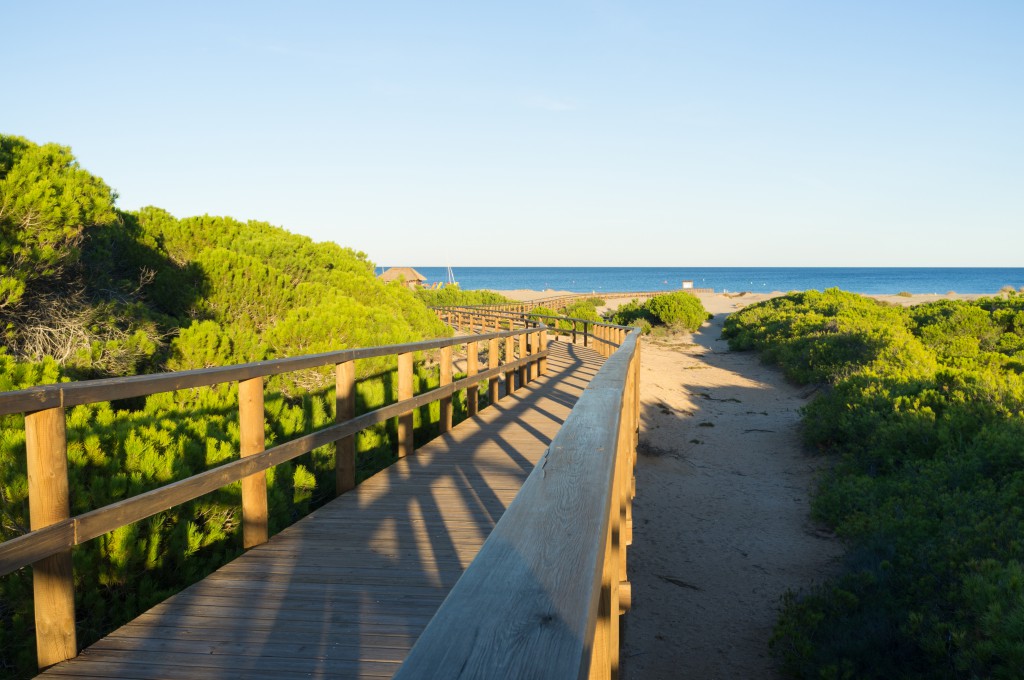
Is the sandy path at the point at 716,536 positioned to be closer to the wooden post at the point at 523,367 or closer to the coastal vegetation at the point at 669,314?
the wooden post at the point at 523,367

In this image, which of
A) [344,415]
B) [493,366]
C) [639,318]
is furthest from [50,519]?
[639,318]

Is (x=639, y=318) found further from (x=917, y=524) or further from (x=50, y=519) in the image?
(x=50, y=519)

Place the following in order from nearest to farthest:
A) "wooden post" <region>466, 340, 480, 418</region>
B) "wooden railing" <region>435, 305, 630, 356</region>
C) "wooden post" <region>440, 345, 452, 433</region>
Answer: "wooden post" <region>440, 345, 452, 433</region> < "wooden post" <region>466, 340, 480, 418</region> < "wooden railing" <region>435, 305, 630, 356</region>

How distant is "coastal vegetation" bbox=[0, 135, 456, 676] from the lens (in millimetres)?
3768

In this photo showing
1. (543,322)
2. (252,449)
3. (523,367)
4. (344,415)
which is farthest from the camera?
(543,322)

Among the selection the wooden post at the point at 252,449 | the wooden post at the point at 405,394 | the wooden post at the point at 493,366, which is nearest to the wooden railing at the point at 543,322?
Answer: the wooden post at the point at 493,366

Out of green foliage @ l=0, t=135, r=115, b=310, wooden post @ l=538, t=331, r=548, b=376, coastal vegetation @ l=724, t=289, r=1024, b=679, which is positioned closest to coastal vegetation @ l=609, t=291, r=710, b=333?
wooden post @ l=538, t=331, r=548, b=376

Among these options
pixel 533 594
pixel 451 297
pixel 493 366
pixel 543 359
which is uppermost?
pixel 451 297

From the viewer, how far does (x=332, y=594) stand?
3350 millimetres

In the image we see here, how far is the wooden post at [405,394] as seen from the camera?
6.18 m

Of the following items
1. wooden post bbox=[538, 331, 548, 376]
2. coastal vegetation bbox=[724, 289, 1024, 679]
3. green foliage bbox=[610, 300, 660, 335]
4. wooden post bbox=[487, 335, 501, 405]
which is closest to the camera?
coastal vegetation bbox=[724, 289, 1024, 679]

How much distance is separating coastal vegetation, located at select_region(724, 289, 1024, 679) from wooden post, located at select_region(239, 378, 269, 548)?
3807 mm

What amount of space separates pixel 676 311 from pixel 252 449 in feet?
88.9

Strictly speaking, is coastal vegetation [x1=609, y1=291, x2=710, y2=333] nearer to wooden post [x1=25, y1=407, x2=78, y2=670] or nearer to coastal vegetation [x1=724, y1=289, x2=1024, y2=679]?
coastal vegetation [x1=724, y1=289, x2=1024, y2=679]
